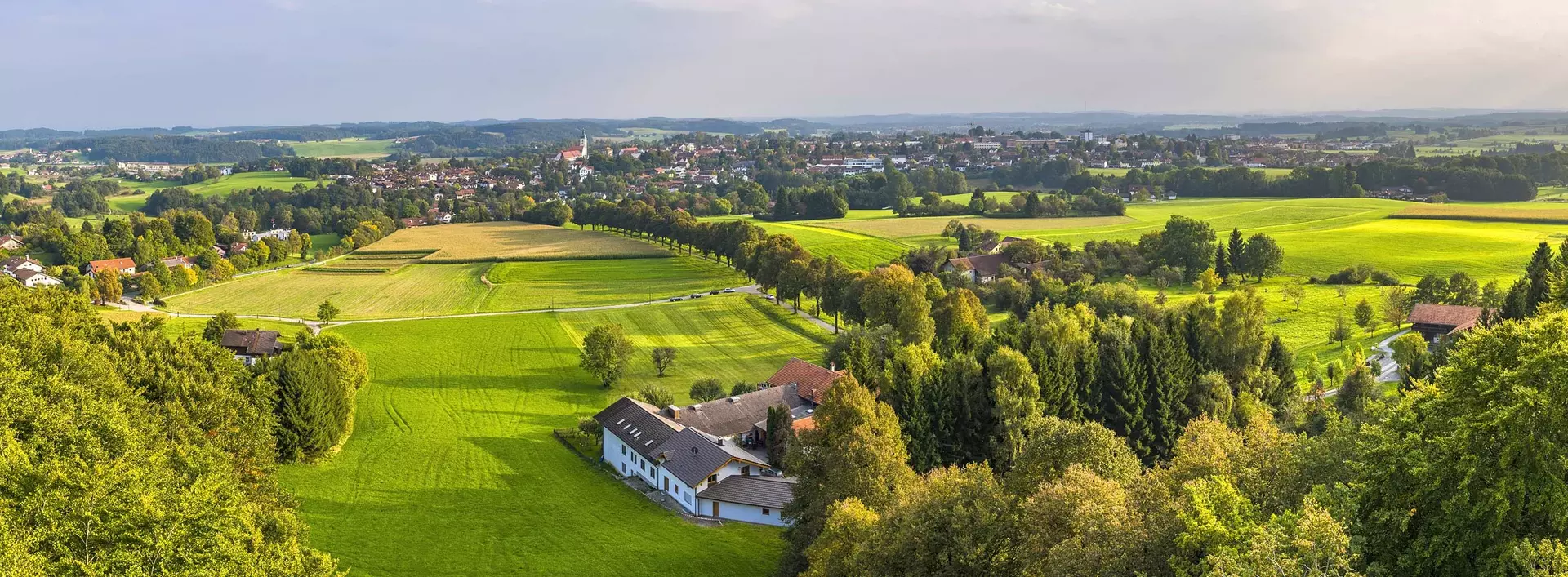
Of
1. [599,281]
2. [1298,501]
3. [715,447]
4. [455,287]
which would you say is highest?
[1298,501]

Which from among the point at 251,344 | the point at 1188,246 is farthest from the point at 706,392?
the point at 1188,246

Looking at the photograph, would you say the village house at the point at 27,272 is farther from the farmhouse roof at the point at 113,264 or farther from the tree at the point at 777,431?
the tree at the point at 777,431

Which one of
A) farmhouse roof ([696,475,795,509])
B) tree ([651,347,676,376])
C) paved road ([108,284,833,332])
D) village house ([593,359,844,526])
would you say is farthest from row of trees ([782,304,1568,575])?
paved road ([108,284,833,332])

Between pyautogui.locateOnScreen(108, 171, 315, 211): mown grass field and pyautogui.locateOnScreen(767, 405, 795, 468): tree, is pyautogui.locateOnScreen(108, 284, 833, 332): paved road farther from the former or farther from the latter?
pyautogui.locateOnScreen(108, 171, 315, 211): mown grass field

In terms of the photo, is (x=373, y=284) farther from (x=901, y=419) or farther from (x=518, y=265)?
(x=901, y=419)

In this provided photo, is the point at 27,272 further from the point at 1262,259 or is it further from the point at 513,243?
the point at 1262,259

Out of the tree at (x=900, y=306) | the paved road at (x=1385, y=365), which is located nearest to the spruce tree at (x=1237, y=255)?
the paved road at (x=1385, y=365)
